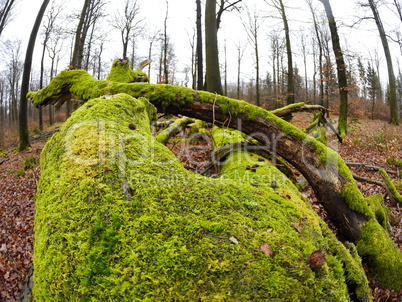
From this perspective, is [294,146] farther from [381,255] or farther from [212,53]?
[212,53]

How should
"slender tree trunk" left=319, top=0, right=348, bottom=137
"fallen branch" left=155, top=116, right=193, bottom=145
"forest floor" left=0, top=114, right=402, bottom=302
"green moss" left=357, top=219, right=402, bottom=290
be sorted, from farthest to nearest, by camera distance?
"slender tree trunk" left=319, top=0, right=348, bottom=137, "fallen branch" left=155, top=116, right=193, bottom=145, "forest floor" left=0, top=114, right=402, bottom=302, "green moss" left=357, top=219, right=402, bottom=290

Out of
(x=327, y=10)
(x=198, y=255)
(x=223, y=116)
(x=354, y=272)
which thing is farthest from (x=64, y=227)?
(x=327, y=10)

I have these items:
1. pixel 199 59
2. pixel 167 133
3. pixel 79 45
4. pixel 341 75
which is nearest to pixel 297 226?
pixel 167 133

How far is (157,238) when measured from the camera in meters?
1.29

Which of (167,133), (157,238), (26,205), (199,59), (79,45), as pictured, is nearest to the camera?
(157,238)

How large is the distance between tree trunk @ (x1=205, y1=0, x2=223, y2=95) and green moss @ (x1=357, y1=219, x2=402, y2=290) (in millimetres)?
5980

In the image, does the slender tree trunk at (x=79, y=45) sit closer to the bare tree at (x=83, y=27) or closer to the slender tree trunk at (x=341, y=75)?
the bare tree at (x=83, y=27)

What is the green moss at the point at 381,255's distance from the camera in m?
2.96

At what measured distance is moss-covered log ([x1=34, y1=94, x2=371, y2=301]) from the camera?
114cm

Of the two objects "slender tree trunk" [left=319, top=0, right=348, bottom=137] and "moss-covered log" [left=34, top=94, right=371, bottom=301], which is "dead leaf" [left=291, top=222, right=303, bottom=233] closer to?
"moss-covered log" [left=34, top=94, right=371, bottom=301]

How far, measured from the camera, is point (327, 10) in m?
11.1

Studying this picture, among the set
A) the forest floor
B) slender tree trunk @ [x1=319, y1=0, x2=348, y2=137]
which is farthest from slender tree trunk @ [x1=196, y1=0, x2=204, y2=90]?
slender tree trunk @ [x1=319, y1=0, x2=348, y2=137]

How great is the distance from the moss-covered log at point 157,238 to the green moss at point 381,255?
1.31 meters

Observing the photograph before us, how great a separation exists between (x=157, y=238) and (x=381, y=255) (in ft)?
10.9
